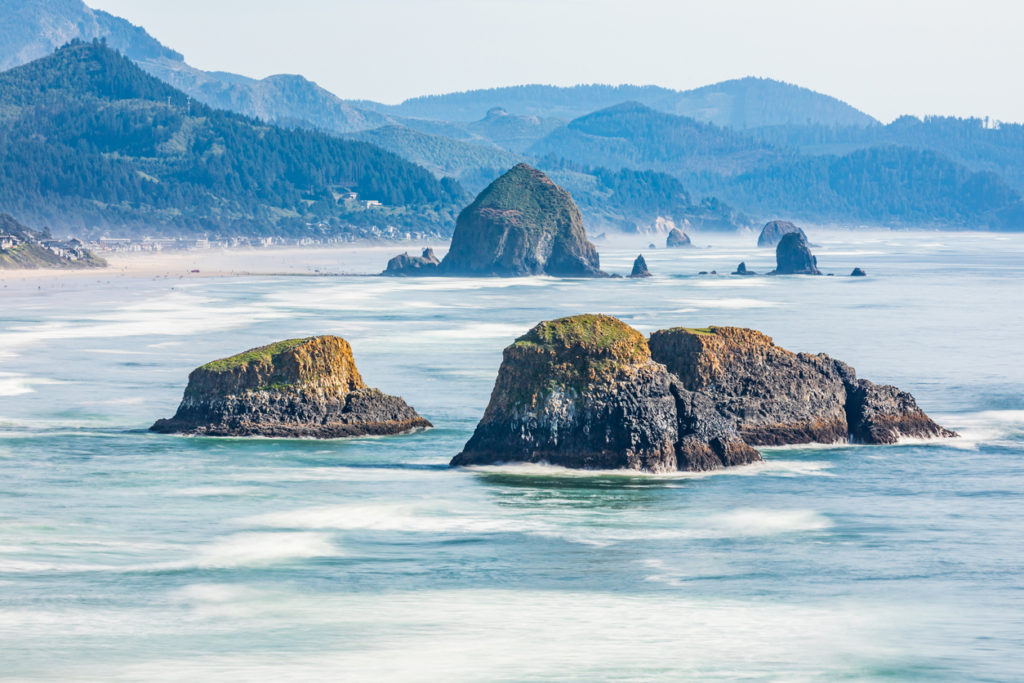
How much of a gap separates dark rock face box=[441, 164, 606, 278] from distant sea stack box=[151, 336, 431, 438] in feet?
452

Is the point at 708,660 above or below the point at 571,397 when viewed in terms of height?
below

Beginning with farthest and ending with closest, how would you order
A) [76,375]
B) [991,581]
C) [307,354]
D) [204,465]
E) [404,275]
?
[404,275]
[76,375]
[307,354]
[204,465]
[991,581]

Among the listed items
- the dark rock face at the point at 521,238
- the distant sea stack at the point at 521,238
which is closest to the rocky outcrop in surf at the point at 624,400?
the distant sea stack at the point at 521,238

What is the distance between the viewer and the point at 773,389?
39531 mm

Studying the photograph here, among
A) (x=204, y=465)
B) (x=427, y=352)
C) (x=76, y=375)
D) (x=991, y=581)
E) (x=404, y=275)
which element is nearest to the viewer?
(x=991, y=581)

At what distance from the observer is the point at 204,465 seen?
123 feet

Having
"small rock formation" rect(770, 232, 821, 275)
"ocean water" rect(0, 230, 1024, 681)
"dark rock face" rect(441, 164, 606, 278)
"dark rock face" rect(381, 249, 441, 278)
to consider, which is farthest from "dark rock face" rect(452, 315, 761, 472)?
"small rock formation" rect(770, 232, 821, 275)

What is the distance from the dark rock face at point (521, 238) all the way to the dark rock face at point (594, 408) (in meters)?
143

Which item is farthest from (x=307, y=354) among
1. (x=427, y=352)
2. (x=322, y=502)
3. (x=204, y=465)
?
(x=427, y=352)

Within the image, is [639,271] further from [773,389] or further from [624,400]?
[624,400]

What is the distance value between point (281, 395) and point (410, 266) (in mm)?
135394

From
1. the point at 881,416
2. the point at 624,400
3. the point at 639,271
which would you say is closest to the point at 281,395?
the point at 624,400

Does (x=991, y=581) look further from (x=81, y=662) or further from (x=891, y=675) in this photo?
(x=81, y=662)

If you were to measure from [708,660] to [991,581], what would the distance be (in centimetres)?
796
